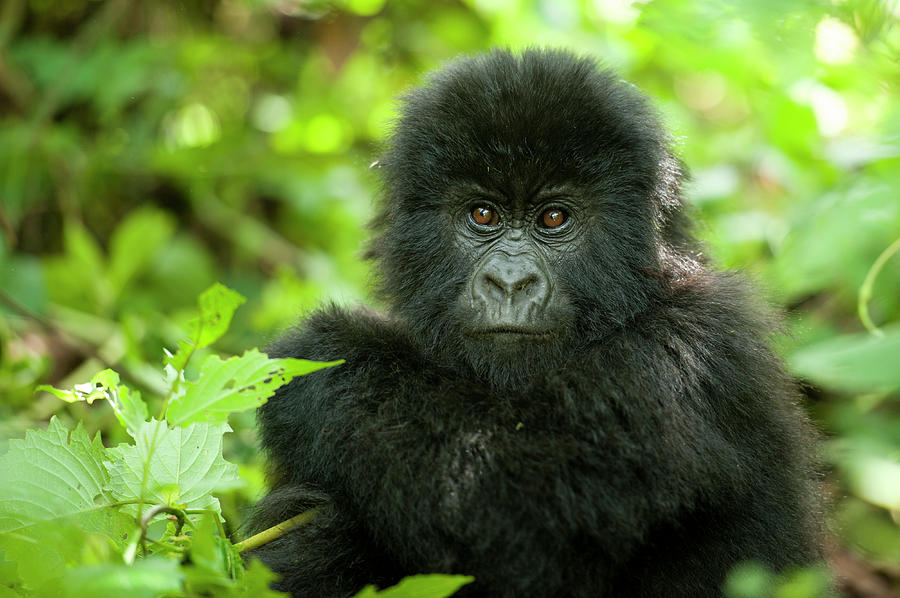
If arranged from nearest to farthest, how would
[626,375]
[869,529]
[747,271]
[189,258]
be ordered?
[626,375] < [747,271] < [869,529] < [189,258]

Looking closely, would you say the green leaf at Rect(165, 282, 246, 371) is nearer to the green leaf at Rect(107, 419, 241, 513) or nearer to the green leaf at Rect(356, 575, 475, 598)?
the green leaf at Rect(107, 419, 241, 513)

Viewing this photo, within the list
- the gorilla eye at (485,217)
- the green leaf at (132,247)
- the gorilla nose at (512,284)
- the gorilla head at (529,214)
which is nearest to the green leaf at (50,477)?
the gorilla head at (529,214)

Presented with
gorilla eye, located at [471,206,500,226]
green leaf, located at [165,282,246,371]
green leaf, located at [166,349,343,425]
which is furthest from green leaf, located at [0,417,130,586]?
gorilla eye, located at [471,206,500,226]

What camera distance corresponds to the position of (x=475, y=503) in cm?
255

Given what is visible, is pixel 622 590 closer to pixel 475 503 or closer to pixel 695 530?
pixel 695 530

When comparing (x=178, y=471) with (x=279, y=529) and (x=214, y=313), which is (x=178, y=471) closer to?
(x=279, y=529)

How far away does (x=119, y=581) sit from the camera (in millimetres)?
1659

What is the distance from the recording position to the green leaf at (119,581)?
1.65m

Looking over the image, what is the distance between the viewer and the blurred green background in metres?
4.41

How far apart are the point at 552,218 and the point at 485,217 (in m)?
0.25

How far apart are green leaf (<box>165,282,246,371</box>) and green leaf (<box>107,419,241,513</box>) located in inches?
14.4

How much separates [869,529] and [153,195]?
212 inches

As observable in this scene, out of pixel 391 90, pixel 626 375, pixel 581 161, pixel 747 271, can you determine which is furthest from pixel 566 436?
pixel 391 90

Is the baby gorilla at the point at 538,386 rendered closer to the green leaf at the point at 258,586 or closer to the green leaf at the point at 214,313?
the green leaf at the point at 258,586
